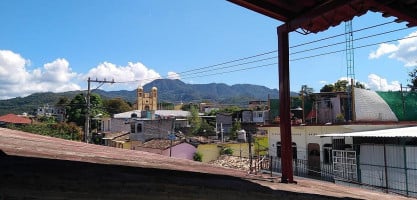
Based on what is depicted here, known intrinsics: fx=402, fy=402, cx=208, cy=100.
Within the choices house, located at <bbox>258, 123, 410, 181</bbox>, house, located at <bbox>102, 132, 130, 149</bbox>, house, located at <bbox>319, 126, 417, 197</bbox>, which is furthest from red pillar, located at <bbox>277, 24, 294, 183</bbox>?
house, located at <bbox>102, 132, 130, 149</bbox>

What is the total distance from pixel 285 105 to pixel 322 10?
138cm

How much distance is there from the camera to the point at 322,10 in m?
5.42

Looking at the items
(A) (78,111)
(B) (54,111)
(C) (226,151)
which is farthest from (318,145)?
(B) (54,111)

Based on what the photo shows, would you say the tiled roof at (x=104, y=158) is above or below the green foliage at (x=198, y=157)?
above

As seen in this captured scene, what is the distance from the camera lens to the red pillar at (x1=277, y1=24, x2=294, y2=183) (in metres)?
5.59

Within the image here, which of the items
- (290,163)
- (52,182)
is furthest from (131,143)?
(52,182)

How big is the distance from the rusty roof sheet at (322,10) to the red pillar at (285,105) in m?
0.32

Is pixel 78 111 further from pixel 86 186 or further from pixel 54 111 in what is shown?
pixel 86 186

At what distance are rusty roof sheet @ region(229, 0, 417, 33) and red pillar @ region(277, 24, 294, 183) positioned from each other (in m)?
0.32

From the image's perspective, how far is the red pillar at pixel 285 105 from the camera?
5594 mm

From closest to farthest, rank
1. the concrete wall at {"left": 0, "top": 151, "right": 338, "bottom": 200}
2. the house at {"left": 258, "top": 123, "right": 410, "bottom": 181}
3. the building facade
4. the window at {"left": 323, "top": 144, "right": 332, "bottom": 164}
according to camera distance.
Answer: the concrete wall at {"left": 0, "top": 151, "right": 338, "bottom": 200}, the house at {"left": 258, "top": 123, "right": 410, "bottom": 181}, the window at {"left": 323, "top": 144, "right": 332, "bottom": 164}, the building facade

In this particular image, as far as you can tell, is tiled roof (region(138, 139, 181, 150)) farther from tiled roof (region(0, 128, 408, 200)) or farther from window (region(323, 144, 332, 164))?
tiled roof (region(0, 128, 408, 200))

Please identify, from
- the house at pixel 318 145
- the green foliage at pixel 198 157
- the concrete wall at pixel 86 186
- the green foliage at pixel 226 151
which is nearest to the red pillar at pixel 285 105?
the concrete wall at pixel 86 186

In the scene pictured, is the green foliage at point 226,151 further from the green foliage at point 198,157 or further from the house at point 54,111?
the house at point 54,111
